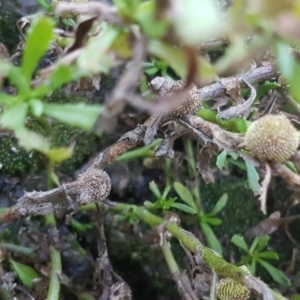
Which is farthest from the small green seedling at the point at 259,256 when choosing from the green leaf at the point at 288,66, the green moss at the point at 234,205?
the green leaf at the point at 288,66

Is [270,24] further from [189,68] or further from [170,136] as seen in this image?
[170,136]

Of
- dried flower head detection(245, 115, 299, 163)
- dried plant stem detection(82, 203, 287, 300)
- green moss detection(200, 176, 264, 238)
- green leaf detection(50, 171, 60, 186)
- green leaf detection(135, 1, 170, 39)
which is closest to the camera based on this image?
green leaf detection(135, 1, 170, 39)

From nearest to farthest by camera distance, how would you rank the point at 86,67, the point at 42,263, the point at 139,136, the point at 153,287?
the point at 86,67 → the point at 139,136 → the point at 42,263 → the point at 153,287

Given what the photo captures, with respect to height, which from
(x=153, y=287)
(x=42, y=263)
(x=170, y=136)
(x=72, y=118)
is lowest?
(x=153, y=287)

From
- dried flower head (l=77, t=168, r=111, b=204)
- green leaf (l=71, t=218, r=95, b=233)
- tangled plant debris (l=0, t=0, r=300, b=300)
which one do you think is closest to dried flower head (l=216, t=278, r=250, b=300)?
tangled plant debris (l=0, t=0, r=300, b=300)

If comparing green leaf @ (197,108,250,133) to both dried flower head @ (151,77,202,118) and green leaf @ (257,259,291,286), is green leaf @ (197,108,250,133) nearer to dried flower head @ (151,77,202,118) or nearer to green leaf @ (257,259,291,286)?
dried flower head @ (151,77,202,118)

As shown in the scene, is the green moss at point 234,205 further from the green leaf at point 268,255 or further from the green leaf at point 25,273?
the green leaf at point 25,273

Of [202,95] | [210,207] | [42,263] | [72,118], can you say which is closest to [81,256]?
[42,263]
